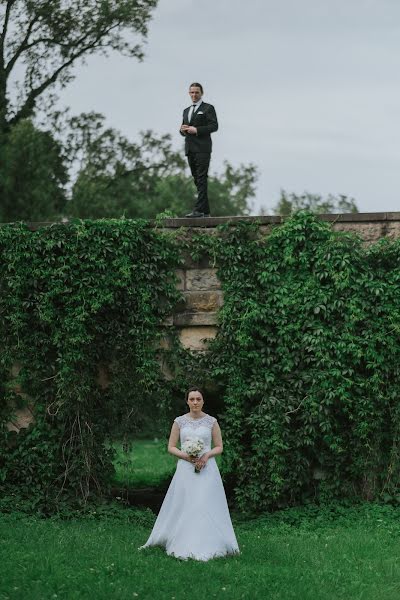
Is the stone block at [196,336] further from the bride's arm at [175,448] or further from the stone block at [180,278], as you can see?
the bride's arm at [175,448]

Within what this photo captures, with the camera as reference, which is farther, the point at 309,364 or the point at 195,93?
the point at 195,93

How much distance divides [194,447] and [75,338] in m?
→ 3.21

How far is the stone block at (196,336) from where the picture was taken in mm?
11891

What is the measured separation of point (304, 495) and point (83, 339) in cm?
325

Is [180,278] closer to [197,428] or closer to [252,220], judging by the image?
[252,220]

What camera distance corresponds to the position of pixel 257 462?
1150cm

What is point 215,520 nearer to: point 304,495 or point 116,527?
point 116,527

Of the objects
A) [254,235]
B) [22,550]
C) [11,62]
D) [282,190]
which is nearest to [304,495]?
[254,235]

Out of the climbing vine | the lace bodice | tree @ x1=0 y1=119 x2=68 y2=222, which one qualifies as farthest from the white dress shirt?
tree @ x1=0 y1=119 x2=68 y2=222

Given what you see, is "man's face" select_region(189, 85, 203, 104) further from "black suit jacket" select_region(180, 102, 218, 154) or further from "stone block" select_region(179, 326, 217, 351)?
"stone block" select_region(179, 326, 217, 351)

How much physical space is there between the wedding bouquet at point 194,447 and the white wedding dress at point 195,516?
0.40 ft

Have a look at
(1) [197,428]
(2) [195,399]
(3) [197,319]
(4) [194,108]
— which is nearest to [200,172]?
(4) [194,108]

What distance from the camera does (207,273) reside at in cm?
1190

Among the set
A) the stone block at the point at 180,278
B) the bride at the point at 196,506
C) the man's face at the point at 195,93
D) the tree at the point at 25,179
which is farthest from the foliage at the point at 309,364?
the tree at the point at 25,179
